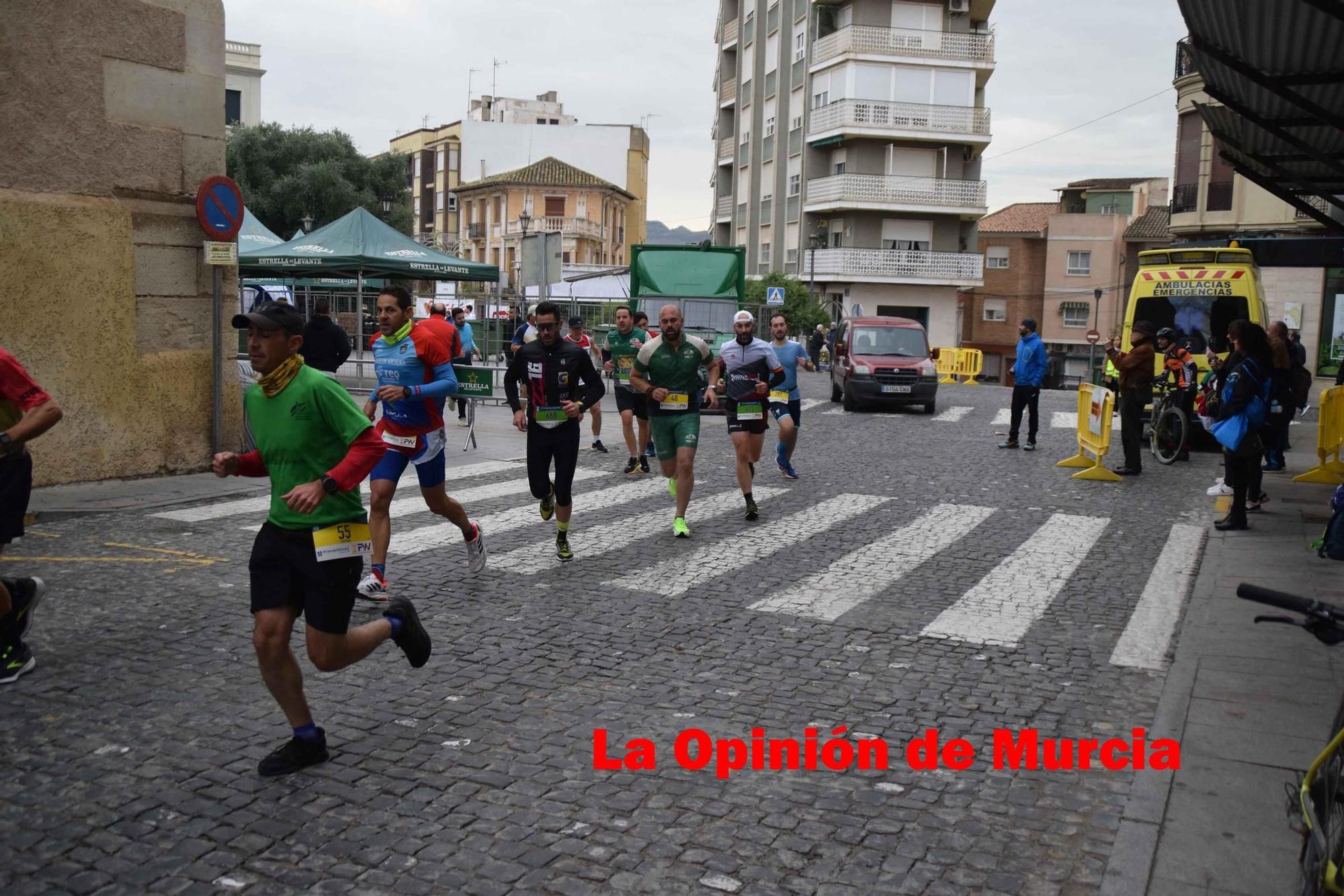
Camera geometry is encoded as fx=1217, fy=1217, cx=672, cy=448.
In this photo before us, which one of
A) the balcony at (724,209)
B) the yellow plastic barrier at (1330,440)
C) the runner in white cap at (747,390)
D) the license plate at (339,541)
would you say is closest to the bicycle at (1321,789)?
the license plate at (339,541)

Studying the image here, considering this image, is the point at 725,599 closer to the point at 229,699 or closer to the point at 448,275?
the point at 229,699

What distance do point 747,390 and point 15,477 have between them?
22.0ft

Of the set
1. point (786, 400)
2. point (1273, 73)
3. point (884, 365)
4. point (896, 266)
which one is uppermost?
point (896, 266)

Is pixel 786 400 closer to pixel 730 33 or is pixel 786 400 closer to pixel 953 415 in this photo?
pixel 953 415

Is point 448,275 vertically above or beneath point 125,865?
above

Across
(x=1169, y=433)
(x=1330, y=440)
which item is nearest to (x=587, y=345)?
(x=1169, y=433)

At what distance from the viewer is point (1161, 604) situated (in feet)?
26.2

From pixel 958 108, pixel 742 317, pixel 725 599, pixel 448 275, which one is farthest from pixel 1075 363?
pixel 725 599

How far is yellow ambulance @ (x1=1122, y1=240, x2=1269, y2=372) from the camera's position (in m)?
17.9

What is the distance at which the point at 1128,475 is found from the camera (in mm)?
14609

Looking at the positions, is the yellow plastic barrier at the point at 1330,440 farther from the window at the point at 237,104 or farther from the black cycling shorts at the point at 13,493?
the window at the point at 237,104

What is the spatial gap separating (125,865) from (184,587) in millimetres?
4132

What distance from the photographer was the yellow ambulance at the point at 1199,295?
17.9 meters

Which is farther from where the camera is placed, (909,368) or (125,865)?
(909,368)
